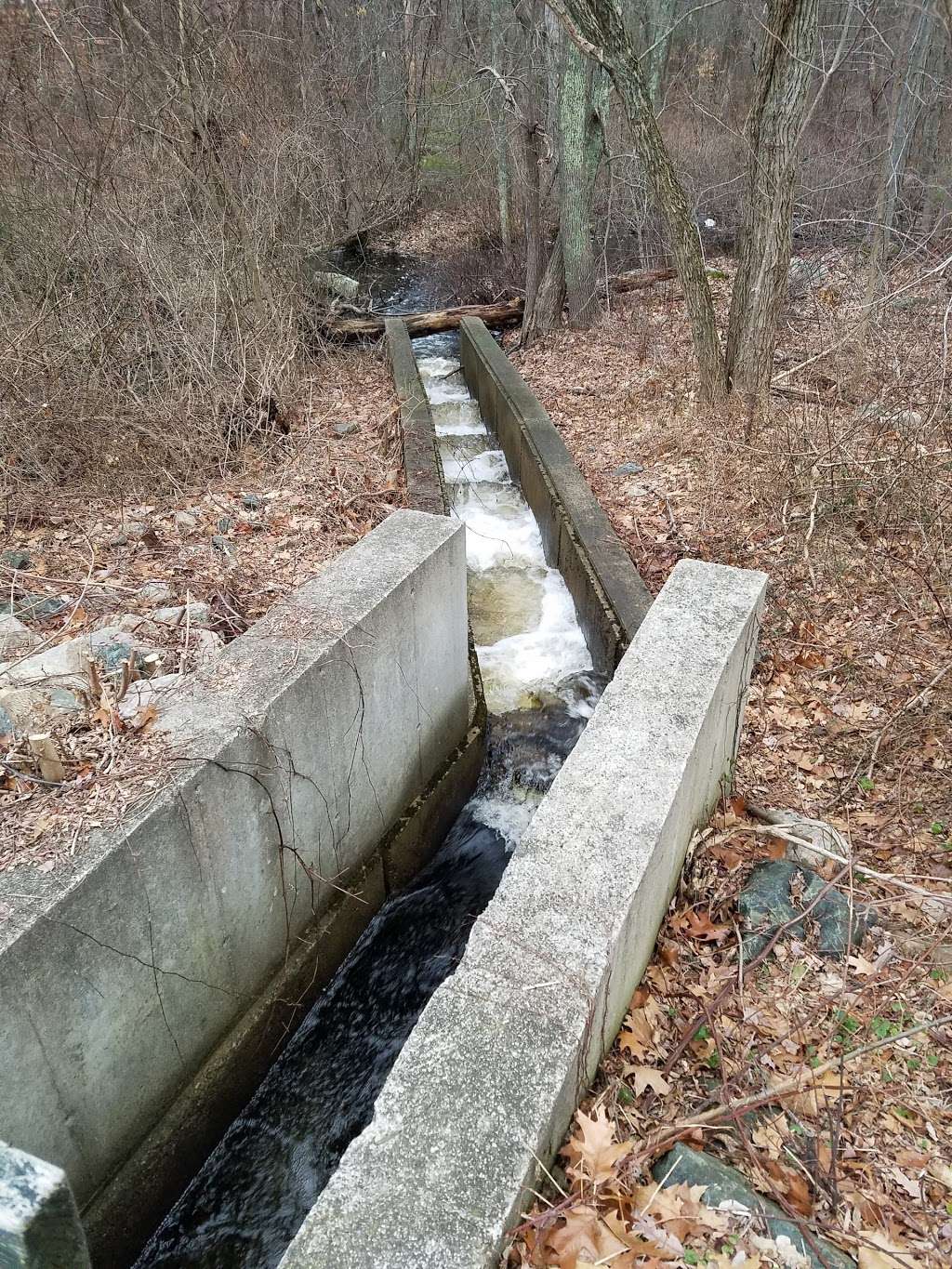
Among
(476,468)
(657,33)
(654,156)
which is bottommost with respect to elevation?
(476,468)

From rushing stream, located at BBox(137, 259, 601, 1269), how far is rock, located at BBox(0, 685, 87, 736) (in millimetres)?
2099

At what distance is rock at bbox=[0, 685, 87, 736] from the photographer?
10.6 feet

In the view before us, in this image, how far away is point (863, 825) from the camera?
3.83m

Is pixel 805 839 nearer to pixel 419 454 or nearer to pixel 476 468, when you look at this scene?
pixel 419 454

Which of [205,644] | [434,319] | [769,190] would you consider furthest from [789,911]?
[434,319]

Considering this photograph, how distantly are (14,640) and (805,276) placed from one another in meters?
12.1

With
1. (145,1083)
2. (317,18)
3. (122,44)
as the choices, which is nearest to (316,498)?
(145,1083)

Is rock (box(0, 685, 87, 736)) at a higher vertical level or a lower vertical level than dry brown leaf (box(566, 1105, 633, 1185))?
higher

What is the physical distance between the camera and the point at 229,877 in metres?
3.43

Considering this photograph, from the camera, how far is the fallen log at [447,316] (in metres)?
12.9

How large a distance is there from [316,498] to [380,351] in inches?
255

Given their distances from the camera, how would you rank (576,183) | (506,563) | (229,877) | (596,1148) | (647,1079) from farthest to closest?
(576,183) → (506,563) → (229,877) → (647,1079) → (596,1148)

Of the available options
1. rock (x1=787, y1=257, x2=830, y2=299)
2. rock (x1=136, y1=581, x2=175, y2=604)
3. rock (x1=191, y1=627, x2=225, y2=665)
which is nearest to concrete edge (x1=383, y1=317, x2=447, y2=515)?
rock (x1=136, y1=581, x2=175, y2=604)

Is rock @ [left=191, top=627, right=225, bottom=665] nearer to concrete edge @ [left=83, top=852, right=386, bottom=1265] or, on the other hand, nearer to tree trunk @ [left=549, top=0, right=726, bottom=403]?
concrete edge @ [left=83, top=852, right=386, bottom=1265]
